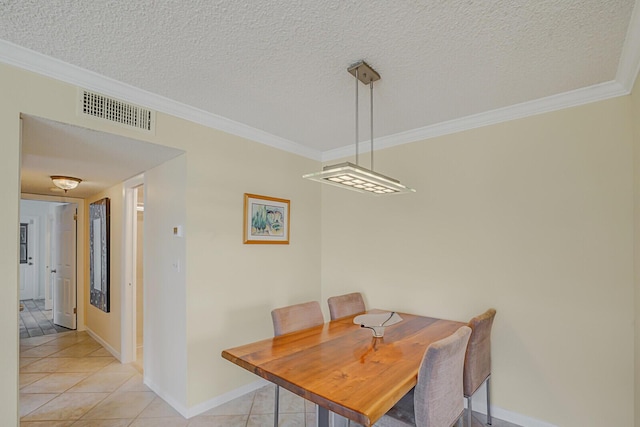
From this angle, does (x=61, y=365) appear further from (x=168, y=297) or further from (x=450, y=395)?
→ (x=450, y=395)

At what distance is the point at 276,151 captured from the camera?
10.4 ft

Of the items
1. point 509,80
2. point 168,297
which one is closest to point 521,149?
point 509,80

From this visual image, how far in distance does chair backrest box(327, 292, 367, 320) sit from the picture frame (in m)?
2.94

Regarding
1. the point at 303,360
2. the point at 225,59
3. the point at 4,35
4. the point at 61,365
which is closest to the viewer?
the point at 4,35

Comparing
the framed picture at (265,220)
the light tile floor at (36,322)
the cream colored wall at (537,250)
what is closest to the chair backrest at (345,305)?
the cream colored wall at (537,250)

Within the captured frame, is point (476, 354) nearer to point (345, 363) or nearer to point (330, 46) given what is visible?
point (345, 363)

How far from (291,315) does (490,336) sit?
1.49m

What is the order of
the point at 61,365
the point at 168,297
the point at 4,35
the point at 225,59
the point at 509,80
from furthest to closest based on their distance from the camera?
the point at 61,365 → the point at 168,297 → the point at 509,80 → the point at 225,59 → the point at 4,35

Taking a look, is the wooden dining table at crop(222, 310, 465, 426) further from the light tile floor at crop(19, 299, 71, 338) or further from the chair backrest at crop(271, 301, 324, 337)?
the light tile floor at crop(19, 299, 71, 338)

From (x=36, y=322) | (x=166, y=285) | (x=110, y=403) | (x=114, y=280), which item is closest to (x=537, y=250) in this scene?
(x=166, y=285)

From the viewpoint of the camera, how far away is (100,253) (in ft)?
13.4

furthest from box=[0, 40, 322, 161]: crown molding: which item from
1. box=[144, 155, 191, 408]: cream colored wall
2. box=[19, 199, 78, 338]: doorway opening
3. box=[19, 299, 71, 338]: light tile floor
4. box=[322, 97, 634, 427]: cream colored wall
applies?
box=[19, 299, 71, 338]: light tile floor

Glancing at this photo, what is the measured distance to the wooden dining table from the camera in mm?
1285

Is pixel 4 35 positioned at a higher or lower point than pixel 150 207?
higher
